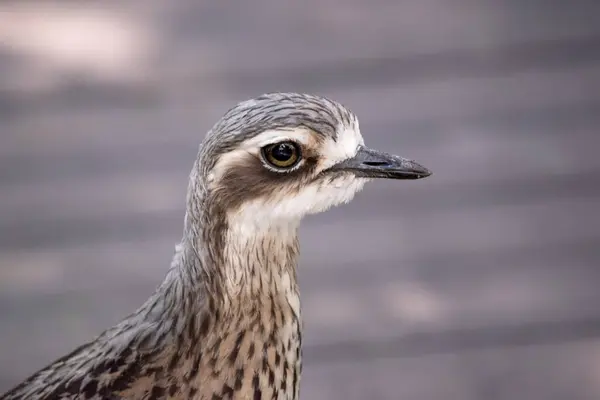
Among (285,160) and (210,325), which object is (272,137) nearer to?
(285,160)

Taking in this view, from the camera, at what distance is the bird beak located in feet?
4.70

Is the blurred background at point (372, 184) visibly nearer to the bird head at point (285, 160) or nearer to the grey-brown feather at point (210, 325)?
the grey-brown feather at point (210, 325)

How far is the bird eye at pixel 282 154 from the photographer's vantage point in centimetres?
136

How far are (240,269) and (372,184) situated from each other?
1.18 meters

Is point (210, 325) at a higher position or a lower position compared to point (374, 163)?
lower

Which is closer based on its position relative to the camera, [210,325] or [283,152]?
[283,152]

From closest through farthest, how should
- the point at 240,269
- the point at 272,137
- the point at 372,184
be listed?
the point at 272,137 → the point at 240,269 → the point at 372,184

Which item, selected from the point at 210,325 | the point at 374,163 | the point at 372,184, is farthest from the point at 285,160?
the point at 372,184

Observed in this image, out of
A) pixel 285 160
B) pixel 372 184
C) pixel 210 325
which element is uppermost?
pixel 372 184

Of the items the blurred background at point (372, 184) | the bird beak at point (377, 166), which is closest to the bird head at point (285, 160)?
the bird beak at point (377, 166)

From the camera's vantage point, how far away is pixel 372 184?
8.43 feet

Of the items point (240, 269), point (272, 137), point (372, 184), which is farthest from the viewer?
point (372, 184)

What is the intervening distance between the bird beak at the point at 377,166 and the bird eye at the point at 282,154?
76 millimetres

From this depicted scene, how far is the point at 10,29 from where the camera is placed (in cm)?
279
